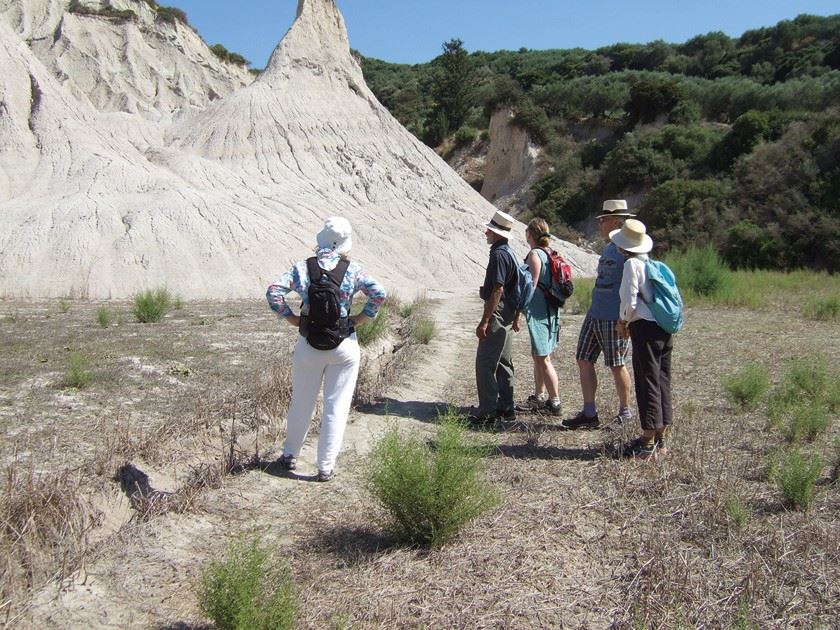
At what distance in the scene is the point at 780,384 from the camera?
24.2 feet

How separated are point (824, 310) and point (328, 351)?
1158 centimetres

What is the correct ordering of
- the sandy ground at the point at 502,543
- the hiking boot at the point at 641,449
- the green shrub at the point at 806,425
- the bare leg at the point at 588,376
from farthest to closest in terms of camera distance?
1. the bare leg at the point at 588,376
2. the green shrub at the point at 806,425
3. the hiking boot at the point at 641,449
4. the sandy ground at the point at 502,543

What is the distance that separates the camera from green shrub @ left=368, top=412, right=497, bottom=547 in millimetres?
3779

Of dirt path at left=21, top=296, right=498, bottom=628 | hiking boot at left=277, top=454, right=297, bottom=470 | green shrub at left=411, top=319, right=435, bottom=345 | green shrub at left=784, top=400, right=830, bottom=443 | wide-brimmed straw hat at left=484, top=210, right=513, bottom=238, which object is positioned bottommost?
dirt path at left=21, top=296, right=498, bottom=628

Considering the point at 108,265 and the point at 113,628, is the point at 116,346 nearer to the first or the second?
the point at 113,628

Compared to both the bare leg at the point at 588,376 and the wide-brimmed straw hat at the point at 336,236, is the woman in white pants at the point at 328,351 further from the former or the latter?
the bare leg at the point at 588,376

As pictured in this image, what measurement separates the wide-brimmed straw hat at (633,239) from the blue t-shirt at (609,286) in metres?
0.46

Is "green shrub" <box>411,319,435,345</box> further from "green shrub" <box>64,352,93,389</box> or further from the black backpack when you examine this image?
the black backpack

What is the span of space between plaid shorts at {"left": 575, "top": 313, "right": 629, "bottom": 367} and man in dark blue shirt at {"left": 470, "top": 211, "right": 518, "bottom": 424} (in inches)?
25.7

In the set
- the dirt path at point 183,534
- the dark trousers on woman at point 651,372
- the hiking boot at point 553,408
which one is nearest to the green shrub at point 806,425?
the dark trousers on woman at point 651,372

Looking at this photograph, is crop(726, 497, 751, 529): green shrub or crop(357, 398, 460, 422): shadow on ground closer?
crop(726, 497, 751, 529): green shrub

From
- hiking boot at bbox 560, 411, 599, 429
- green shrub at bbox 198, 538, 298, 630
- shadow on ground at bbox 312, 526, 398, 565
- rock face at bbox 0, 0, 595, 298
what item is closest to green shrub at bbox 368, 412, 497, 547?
shadow on ground at bbox 312, 526, 398, 565

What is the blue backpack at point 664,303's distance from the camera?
4.87 m

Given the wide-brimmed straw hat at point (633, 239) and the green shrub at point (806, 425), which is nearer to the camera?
the wide-brimmed straw hat at point (633, 239)
